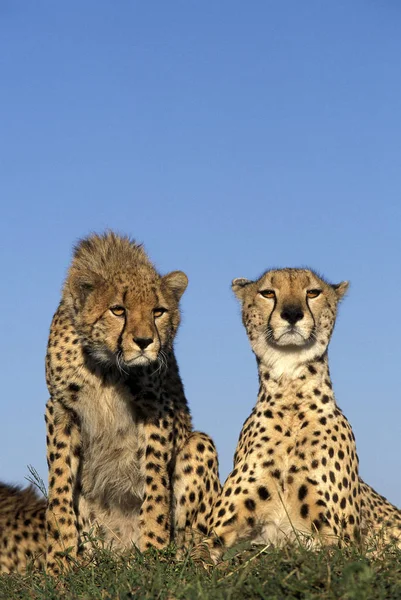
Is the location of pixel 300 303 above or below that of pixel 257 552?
above

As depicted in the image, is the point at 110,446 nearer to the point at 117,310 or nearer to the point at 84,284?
the point at 117,310

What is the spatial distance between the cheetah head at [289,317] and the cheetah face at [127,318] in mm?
435

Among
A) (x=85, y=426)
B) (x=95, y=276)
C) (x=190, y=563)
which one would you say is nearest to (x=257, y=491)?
(x=190, y=563)

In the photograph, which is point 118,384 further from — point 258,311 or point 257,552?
point 257,552

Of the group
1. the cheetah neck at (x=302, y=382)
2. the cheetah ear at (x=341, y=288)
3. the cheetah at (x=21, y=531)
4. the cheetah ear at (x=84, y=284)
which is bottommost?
the cheetah at (x=21, y=531)

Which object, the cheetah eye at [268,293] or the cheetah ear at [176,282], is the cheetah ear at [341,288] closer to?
the cheetah eye at [268,293]

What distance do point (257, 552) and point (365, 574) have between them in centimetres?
87

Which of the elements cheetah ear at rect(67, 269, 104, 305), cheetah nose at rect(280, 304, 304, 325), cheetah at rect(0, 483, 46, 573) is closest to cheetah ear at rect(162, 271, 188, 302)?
cheetah ear at rect(67, 269, 104, 305)

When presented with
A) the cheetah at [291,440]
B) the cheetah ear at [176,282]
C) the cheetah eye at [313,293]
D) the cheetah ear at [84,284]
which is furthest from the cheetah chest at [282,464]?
the cheetah ear at [84,284]

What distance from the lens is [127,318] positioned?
461cm

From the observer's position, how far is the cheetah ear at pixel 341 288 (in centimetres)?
501

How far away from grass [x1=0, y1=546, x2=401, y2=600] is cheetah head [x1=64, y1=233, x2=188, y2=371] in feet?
3.49

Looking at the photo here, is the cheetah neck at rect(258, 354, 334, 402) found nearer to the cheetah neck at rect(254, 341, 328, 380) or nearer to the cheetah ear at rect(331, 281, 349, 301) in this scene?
the cheetah neck at rect(254, 341, 328, 380)

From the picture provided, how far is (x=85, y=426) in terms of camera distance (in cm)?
492
